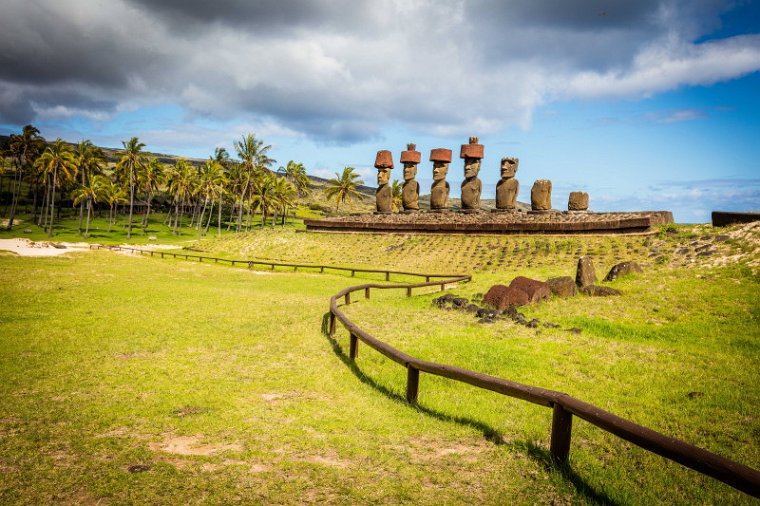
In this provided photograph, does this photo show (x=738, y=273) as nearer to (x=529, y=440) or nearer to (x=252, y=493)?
(x=529, y=440)

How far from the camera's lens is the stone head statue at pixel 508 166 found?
35969 mm

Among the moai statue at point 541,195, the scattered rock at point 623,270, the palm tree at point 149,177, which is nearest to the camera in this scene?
the scattered rock at point 623,270

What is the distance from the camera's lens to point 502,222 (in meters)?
34.9

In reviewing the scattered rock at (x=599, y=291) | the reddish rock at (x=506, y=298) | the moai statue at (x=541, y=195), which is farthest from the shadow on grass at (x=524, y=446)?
the moai statue at (x=541, y=195)

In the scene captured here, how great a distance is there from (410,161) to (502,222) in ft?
44.7

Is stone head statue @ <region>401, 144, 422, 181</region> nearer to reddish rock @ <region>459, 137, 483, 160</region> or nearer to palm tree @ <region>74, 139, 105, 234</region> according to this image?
reddish rock @ <region>459, 137, 483, 160</region>

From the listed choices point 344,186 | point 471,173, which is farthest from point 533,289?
point 344,186

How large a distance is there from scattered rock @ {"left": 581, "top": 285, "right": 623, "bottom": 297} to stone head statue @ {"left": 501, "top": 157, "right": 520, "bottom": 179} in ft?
70.8

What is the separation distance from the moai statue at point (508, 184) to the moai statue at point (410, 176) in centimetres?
1038

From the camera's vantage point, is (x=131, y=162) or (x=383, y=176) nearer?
(x=383, y=176)

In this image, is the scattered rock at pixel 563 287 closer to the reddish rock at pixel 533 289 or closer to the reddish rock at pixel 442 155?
the reddish rock at pixel 533 289

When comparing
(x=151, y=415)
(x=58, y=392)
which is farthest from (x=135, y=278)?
(x=151, y=415)

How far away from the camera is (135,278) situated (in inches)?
893

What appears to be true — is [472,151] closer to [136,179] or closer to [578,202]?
[578,202]
